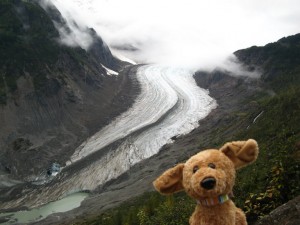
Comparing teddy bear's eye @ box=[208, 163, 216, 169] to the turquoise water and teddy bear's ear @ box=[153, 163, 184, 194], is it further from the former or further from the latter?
the turquoise water

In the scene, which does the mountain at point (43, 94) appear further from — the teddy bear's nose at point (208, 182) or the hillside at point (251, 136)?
the teddy bear's nose at point (208, 182)

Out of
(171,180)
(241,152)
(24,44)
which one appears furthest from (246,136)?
(24,44)

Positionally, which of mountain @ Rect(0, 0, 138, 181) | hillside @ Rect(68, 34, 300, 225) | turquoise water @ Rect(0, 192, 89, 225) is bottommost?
turquoise water @ Rect(0, 192, 89, 225)

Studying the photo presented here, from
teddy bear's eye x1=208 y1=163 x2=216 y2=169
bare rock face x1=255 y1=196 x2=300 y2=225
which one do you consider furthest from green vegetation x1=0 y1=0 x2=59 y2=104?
teddy bear's eye x1=208 y1=163 x2=216 y2=169

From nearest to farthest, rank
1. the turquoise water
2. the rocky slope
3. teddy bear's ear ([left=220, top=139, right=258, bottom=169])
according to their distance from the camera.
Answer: teddy bear's ear ([left=220, top=139, right=258, bottom=169]), the rocky slope, the turquoise water

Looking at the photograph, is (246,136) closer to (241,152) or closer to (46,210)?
(46,210)

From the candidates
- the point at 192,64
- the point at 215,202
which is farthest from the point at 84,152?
the point at 192,64

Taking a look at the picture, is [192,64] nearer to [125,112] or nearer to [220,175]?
[125,112]
